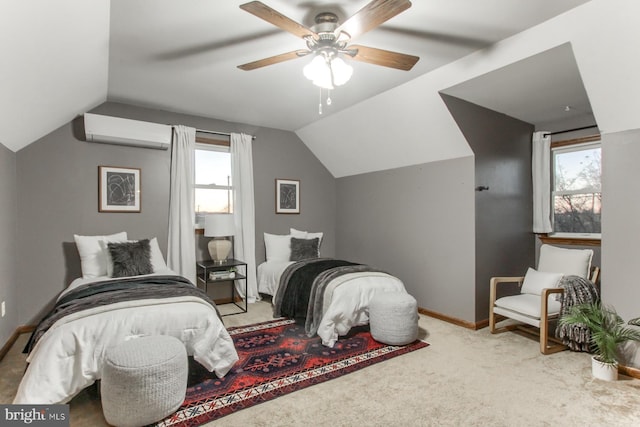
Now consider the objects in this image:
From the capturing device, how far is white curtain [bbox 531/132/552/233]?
438cm

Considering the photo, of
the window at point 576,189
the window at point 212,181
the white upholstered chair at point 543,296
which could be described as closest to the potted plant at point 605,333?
the white upholstered chair at point 543,296

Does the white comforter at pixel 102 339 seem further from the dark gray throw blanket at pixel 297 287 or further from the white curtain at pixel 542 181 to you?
the white curtain at pixel 542 181

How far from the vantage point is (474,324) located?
12.6 ft

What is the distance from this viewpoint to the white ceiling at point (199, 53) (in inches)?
86.7

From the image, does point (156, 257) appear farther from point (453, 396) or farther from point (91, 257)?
point (453, 396)

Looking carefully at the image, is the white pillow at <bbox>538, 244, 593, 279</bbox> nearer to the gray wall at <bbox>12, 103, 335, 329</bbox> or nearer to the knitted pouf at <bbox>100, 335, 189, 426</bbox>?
the knitted pouf at <bbox>100, 335, 189, 426</bbox>

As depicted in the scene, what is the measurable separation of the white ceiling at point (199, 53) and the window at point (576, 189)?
726 millimetres

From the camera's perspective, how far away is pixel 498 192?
164 inches

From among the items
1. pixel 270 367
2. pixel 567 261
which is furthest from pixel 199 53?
pixel 567 261

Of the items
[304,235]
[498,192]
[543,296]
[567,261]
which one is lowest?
[543,296]

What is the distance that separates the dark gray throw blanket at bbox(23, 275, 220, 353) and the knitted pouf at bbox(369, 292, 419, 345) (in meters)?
1.49

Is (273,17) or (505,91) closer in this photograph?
(273,17)

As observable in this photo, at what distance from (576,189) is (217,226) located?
4.51 meters

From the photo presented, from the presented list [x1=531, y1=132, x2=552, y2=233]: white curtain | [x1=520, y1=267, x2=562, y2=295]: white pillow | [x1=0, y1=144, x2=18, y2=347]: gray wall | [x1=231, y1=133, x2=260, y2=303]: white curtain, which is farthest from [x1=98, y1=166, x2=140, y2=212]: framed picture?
[x1=531, y1=132, x2=552, y2=233]: white curtain
